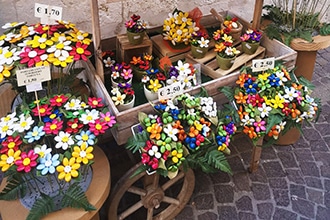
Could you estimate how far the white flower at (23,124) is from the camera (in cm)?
164

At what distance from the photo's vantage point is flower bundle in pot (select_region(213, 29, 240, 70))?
2.22 m

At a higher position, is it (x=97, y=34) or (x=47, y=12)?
(x=47, y=12)

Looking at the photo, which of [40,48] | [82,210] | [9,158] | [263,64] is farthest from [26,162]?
[263,64]

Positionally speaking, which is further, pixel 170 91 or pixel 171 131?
pixel 170 91

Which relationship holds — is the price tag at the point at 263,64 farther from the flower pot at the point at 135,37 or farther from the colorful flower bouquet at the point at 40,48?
the colorful flower bouquet at the point at 40,48

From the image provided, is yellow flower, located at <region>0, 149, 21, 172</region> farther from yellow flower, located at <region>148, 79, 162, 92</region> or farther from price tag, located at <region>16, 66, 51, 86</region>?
yellow flower, located at <region>148, 79, 162, 92</region>

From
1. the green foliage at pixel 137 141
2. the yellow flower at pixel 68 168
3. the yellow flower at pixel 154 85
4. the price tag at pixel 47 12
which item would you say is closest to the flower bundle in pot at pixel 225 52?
the yellow flower at pixel 154 85

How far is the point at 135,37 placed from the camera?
7.27ft

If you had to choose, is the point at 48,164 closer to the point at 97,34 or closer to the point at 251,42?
the point at 97,34

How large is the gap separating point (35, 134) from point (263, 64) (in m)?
1.37

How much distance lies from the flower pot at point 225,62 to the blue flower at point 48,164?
1190 mm

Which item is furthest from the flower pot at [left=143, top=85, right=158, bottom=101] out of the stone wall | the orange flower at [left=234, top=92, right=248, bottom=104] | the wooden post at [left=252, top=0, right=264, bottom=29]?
the wooden post at [left=252, top=0, right=264, bottom=29]

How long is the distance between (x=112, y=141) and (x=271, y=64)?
148cm

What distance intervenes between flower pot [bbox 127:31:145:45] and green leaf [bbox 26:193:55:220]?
43.5 inches
